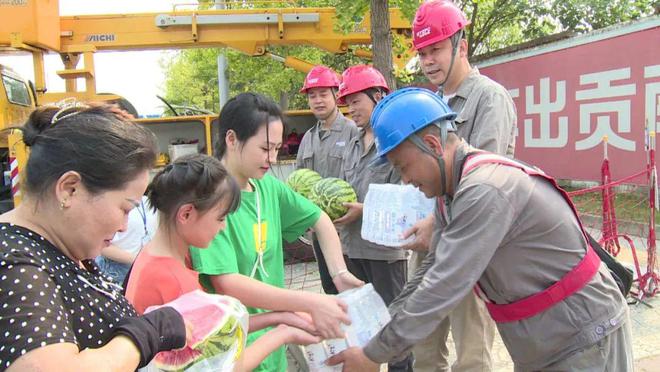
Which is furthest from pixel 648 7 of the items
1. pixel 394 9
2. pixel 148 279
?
pixel 148 279

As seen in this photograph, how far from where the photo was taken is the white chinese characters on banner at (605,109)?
320 inches

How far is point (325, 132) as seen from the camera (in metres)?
4.33

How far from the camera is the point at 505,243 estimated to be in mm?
1775

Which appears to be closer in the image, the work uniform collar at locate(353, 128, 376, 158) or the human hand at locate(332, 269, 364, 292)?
the human hand at locate(332, 269, 364, 292)

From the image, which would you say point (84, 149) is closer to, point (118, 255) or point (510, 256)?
point (510, 256)

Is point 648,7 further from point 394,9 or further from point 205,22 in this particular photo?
point 205,22

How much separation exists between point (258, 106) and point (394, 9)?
24.8ft

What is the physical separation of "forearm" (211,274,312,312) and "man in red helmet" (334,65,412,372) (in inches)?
57.3

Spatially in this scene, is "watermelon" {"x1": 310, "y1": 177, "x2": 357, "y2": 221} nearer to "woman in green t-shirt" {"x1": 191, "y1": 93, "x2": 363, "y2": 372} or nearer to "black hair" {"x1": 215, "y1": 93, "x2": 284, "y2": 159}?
"woman in green t-shirt" {"x1": 191, "y1": 93, "x2": 363, "y2": 372}

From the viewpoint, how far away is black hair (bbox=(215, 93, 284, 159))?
7.08 feet

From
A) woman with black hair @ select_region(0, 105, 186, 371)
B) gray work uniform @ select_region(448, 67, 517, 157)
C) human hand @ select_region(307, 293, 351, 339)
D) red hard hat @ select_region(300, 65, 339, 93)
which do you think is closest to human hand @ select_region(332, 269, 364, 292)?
human hand @ select_region(307, 293, 351, 339)

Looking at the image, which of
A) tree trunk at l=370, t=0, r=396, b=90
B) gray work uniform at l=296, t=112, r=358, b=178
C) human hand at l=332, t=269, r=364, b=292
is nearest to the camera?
human hand at l=332, t=269, r=364, b=292

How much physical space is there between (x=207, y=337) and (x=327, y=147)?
3011 millimetres

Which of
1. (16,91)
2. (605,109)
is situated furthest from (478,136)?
(16,91)
